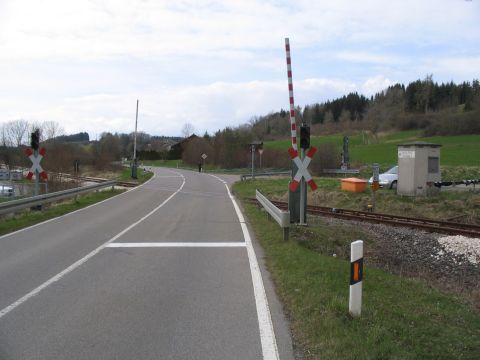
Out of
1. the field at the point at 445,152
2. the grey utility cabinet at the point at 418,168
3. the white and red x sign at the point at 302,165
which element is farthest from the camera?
the field at the point at 445,152

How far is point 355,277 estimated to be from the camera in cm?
513

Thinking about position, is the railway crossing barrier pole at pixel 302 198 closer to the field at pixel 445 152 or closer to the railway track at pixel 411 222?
the railway track at pixel 411 222

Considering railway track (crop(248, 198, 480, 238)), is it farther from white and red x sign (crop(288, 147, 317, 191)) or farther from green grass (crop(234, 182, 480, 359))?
green grass (crop(234, 182, 480, 359))

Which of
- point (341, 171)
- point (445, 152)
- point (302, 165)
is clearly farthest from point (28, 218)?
point (445, 152)

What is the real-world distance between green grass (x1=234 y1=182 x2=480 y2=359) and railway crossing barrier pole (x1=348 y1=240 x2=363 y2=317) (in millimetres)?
113

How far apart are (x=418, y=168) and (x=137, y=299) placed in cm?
1737

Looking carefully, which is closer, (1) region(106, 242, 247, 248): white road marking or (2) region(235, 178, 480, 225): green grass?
(1) region(106, 242, 247, 248): white road marking

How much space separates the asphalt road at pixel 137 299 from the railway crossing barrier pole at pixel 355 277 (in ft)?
2.61

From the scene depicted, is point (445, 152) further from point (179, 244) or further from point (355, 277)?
point (355, 277)

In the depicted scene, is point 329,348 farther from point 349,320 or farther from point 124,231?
point 124,231

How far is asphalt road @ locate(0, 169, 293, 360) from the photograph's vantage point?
464 cm

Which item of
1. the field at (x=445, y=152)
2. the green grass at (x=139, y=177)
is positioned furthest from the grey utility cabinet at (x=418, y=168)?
the green grass at (x=139, y=177)

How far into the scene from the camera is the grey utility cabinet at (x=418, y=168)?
2089 centimetres

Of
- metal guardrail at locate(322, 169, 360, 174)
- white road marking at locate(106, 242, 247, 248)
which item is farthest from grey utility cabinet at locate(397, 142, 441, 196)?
metal guardrail at locate(322, 169, 360, 174)
